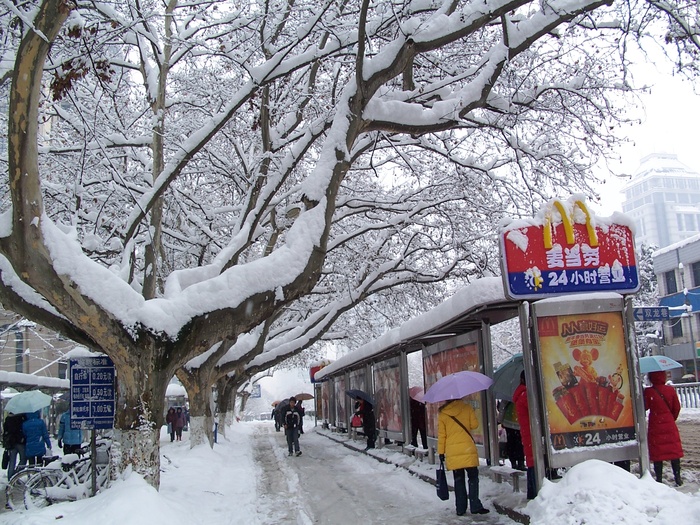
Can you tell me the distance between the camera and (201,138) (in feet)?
32.6

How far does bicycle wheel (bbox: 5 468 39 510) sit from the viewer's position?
9.56 metres

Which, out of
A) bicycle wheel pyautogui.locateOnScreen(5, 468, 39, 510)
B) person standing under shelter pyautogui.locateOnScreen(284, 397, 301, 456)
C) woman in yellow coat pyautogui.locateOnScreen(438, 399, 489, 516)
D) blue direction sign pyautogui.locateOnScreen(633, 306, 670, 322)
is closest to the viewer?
woman in yellow coat pyautogui.locateOnScreen(438, 399, 489, 516)

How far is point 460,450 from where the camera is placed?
26.4 ft

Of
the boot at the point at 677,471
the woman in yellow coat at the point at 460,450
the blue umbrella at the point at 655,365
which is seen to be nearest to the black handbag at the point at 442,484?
the woman in yellow coat at the point at 460,450

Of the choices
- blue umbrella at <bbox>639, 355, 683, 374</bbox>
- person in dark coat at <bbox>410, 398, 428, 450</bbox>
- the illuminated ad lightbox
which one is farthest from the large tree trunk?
person in dark coat at <bbox>410, 398, 428, 450</bbox>

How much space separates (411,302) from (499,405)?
39.0ft

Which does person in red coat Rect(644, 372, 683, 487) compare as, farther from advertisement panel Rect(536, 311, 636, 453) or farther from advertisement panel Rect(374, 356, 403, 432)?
advertisement panel Rect(374, 356, 403, 432)

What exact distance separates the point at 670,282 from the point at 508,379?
4536 cm

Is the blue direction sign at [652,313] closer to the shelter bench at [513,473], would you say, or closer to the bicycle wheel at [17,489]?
the shelter bench at [513,473]

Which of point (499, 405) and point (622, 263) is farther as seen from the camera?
point (499, 405)

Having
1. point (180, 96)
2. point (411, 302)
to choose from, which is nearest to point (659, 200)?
point (411, 302)

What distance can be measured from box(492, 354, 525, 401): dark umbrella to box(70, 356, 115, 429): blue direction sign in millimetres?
5721

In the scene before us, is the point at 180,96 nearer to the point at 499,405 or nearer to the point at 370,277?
the point at 370,277

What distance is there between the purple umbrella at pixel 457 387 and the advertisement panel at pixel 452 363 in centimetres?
133
